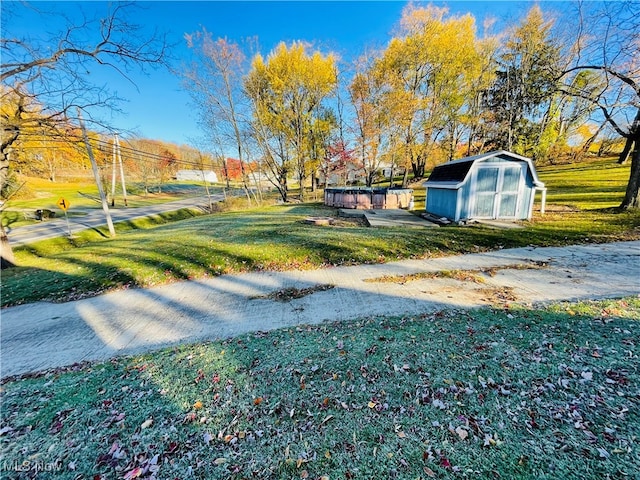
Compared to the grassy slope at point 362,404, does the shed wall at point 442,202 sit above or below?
above

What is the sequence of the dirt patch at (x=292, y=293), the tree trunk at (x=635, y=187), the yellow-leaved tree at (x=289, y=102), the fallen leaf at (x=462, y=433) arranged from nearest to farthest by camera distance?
1. the fallen leaf at (x=462, y=433)
2. the dirt patch at (x=292, y=293)
3. the tree trunk at (x=635, y=187)
4. the yellow-leaved tree at (x=289, y=102)

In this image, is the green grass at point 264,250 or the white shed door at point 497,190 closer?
the green grass at point 264,250

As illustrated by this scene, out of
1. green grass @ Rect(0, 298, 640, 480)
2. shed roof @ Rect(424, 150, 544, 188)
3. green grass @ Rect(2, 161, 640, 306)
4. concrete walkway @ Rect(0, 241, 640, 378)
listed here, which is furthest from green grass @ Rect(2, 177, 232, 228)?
Result: shed roof @ Rect(424, 150, 544, 188)

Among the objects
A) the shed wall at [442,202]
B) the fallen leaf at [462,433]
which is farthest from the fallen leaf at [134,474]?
the shed wall at [442,202]

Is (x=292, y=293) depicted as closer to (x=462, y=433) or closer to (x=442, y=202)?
(x=462, y=433)

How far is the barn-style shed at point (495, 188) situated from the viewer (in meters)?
10.2

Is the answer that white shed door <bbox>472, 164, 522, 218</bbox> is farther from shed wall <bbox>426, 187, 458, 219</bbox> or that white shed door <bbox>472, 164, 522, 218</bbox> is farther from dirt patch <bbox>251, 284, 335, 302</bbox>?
dirt patch <bbox>251, 284, 335, 302</bbox>

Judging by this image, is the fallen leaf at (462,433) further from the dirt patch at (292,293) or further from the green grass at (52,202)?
the green grass at (52,202)

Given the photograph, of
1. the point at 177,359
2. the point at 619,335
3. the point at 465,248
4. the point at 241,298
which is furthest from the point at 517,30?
the point at 177,359

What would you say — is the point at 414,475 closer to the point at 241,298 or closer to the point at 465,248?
the point at 241,298

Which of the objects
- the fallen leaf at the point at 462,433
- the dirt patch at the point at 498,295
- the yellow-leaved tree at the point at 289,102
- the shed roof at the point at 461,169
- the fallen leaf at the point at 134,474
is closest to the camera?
the fallen leaf at the point at 134,474

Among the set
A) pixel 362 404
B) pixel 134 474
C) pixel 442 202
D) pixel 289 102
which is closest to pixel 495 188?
pixel 442 202

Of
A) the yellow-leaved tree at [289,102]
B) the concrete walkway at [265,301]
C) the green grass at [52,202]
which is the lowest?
the concrete walkway at [265,301]

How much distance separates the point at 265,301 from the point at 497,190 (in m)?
10.1
